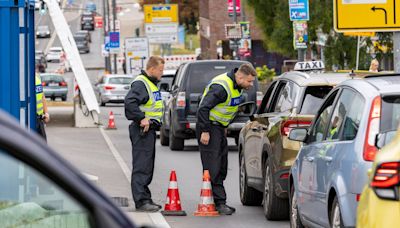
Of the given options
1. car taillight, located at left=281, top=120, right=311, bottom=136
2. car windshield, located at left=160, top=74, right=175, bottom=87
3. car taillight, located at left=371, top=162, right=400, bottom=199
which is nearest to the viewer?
car taillight, located at left=371, top=162, right=400, bottom=199

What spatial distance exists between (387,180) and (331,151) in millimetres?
3572

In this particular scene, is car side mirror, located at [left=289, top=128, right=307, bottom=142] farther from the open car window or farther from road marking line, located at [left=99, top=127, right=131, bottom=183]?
road marking line, located at [left=99, top=127, right=131, bottom=183]

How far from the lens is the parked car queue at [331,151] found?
20.4 feet

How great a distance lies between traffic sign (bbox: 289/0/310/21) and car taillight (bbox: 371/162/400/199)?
2236 cm

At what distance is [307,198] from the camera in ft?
33.9

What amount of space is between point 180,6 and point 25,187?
111856 mm

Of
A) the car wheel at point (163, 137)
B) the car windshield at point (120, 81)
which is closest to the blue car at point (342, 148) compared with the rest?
the car wheel at point (163, 137)

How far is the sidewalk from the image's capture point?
14722 millimetres

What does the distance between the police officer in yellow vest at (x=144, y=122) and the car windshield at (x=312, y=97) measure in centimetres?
195

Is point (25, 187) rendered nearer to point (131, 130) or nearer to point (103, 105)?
point (131, 130)

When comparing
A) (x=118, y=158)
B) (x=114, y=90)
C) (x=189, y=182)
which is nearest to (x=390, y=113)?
(x=189, y=182)

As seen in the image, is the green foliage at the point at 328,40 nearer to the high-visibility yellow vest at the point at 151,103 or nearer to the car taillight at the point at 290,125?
the high-visibility yellow vest at the point at 151,103

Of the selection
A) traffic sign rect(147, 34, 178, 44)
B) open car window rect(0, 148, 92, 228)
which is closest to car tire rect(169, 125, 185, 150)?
open car window rect(0, 148, 92, 228)

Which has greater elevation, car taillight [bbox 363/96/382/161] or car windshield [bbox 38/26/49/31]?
car windshield [bbox 38/26/49/31]
